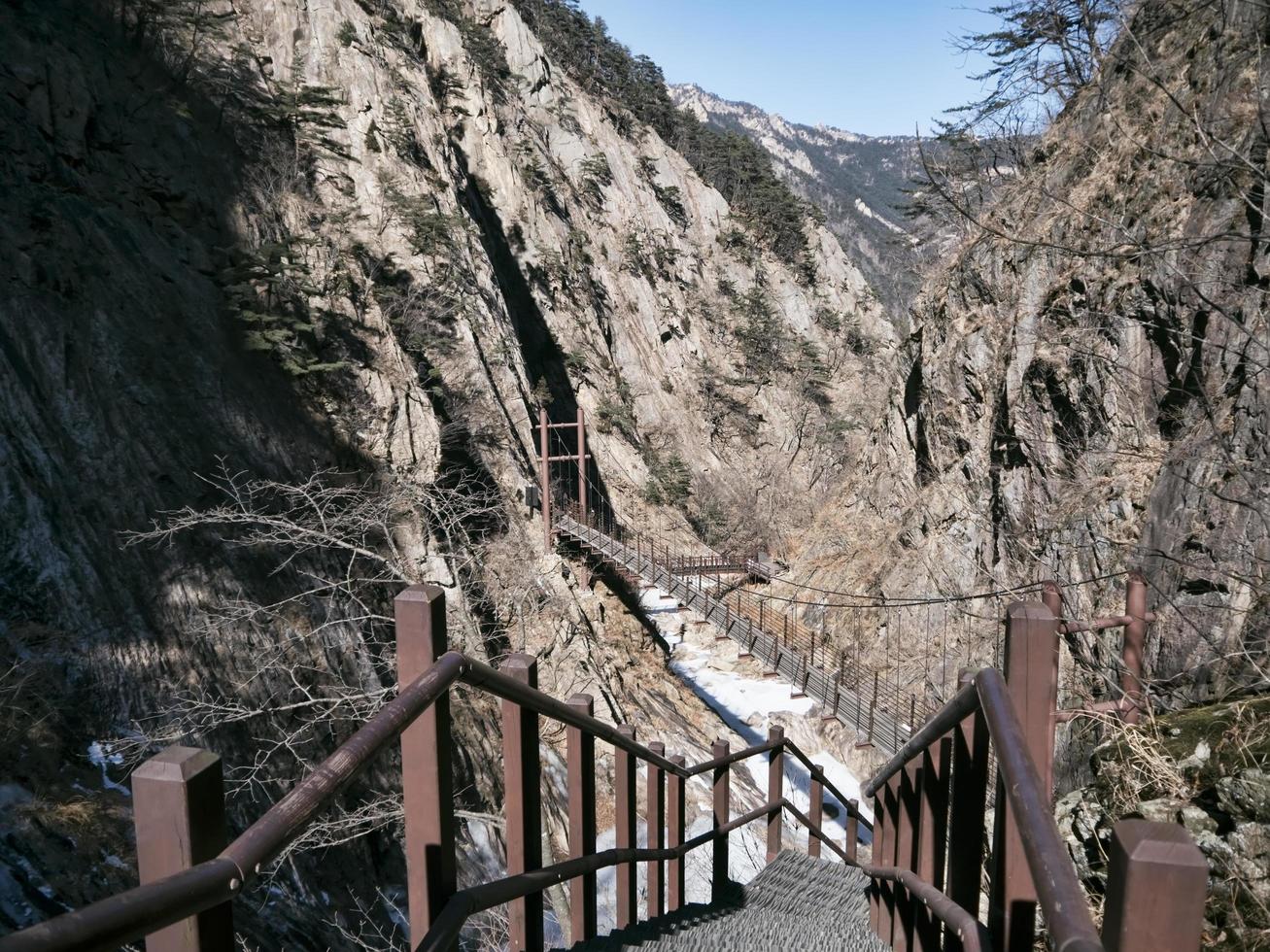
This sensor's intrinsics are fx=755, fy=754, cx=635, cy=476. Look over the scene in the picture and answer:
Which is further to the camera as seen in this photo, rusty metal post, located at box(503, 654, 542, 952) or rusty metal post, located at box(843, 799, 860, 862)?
rusty metal post, located at box(843, 799, 860, 862)

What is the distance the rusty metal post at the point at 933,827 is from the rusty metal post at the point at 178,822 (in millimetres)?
1652

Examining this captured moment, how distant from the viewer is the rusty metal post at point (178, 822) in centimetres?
71

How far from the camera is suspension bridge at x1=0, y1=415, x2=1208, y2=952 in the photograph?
2.07 ft

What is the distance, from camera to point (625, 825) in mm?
2539

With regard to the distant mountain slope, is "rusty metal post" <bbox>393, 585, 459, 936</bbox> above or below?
below

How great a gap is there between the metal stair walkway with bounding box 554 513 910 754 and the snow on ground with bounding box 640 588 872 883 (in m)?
0.72

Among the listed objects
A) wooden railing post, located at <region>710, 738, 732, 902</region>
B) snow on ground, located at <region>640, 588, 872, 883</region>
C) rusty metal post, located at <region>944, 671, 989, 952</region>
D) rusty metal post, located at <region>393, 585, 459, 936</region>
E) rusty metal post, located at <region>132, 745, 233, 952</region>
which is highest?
rusty metal post, located at <region>132, 745, 233, 952</region>

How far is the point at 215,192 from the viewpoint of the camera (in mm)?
10727

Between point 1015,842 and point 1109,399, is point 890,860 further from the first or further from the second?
point 1109,399

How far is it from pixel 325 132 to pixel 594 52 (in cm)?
2823

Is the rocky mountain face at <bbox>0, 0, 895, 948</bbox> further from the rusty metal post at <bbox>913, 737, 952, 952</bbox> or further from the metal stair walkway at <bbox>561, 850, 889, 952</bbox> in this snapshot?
the rusty metal post at <bbox>913, 737, 952, 952</bbox>

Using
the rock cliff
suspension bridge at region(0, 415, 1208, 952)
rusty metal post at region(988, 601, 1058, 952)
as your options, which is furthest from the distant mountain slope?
rusty metal post at region(988, 601, 1058, 952)

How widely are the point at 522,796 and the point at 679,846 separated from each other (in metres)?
1.72

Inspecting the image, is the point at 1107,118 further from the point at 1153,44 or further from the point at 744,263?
the point at 744,263
